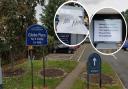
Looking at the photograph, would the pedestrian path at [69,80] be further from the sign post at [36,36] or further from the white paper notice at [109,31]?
the white paper notice at [109,31]

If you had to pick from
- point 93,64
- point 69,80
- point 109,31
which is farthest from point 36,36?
point 109,31

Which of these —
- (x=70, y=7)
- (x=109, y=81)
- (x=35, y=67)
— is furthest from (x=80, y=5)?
(x=35, y=67)

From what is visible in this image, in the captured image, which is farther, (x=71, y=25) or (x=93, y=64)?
(x=93, y=64)

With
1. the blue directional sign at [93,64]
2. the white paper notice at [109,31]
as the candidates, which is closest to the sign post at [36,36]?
the blue directional sign at [93,64]

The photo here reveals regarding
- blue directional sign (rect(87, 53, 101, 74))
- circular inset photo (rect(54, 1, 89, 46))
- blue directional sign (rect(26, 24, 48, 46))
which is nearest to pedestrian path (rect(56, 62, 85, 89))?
blue directional sign (rect(87, 53, 101, 74))

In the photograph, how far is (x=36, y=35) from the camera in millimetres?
14008

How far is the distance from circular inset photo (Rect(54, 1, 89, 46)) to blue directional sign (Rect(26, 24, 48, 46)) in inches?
395

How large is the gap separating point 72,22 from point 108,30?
15.0 inches

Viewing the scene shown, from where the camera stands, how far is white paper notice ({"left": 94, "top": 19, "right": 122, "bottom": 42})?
3498mm

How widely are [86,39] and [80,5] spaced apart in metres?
0.36

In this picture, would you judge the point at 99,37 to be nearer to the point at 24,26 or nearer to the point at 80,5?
the point at 80,5

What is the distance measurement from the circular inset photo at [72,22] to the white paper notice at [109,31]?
11cm

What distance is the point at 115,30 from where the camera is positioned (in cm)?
354

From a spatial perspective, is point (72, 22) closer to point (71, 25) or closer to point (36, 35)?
point (71, 25)
